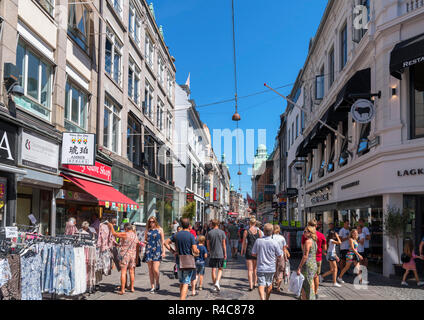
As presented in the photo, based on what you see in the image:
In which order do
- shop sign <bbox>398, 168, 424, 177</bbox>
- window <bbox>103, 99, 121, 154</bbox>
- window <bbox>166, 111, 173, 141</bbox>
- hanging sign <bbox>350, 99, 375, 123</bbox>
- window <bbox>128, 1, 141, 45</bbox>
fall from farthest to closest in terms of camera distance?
window <bbox>166, 111, 173, 141</bbox> → window <bbox>128, 1, 141, 45</bbox> → window <bbox>103, 99, 121, 154</bbox> → hanging sign <bbox>350, 99, 375, 123</bbox> → shop sign <bbox>398, 168, 424, 177</bbox>

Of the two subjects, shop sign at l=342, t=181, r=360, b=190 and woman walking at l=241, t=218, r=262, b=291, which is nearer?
woman walking at l=241, t=218, r=262, b=291

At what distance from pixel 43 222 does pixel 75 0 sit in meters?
8.34

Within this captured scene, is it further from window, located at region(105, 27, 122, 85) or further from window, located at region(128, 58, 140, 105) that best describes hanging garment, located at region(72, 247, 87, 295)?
window, located at region(128, 58, 140, 105)

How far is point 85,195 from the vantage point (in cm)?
1534

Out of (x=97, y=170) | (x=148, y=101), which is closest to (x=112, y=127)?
(x=97, y=170)

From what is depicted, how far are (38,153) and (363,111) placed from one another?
10.7 m

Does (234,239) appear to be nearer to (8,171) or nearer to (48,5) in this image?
(8,171)

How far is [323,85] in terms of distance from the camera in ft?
80.0

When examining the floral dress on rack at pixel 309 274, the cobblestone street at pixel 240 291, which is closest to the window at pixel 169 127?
the cobblestone street at pixel 240 291

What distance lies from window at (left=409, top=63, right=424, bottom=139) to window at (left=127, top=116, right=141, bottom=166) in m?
14.2

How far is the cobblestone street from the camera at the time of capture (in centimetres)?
935

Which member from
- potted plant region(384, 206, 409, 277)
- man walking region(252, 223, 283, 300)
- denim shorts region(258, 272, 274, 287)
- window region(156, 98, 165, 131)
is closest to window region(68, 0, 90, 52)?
man walking region(252, 223, 283, 300)
